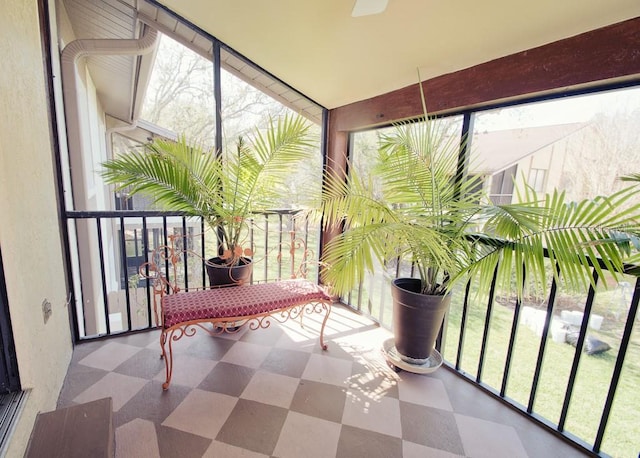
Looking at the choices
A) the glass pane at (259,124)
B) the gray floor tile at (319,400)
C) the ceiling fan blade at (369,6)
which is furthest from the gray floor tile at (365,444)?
the ceiling fan blade at (369,6)

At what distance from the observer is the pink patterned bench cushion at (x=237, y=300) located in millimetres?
A: 1713

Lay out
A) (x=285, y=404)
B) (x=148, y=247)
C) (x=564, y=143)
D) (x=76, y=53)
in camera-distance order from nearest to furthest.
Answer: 1. (x=285, y=404)
2. (x=564, y=143)
3. (x=148, y=247)
4. (x=76, y=53)

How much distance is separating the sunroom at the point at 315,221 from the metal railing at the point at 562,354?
18mm

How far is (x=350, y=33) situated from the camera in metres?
A: 1.88

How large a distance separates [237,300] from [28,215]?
1121mm

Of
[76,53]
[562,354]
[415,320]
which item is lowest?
[562,354]

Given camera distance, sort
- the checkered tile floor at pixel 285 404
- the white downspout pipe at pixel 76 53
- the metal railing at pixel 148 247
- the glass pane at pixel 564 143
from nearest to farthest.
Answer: the checkered tile floor at pixel 285 404
the glass pane at pixel 564 143
the metal railing at pixel 148 247
the white downspout pipe at pixel 76 53

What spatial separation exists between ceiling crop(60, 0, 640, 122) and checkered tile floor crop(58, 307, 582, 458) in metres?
2.02

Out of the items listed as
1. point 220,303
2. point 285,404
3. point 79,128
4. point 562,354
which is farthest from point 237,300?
point 562,354

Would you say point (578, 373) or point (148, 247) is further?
point (148, 247)

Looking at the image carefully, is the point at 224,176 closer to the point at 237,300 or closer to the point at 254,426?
the point at 237,300

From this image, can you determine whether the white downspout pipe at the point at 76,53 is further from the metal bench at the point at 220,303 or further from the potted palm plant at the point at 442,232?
the potted palm plant at the point at 442,232

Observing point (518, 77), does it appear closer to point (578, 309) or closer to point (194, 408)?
point (194, 408)

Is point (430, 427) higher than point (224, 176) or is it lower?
lower
